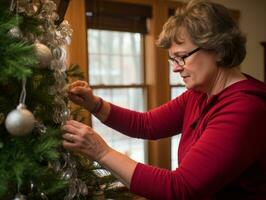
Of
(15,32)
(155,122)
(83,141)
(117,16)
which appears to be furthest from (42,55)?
(117,16)

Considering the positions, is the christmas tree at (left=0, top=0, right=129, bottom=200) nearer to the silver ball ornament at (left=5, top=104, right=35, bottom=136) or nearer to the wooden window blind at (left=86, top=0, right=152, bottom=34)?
the silver ball ornament at (left=5, top=104, right=35, bottom=136)

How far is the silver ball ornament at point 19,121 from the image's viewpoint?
2.11ft

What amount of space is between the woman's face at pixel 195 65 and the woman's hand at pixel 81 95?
0.29 meters

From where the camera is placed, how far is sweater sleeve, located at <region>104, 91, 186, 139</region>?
1.42m

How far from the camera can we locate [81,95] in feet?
3.82

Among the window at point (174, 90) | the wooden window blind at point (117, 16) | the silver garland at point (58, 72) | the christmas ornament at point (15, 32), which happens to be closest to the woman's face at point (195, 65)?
the silver garland at point (58, 72)

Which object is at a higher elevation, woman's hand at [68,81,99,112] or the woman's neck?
the woman's neck

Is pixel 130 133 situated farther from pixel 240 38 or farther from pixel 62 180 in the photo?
pixel 62 180

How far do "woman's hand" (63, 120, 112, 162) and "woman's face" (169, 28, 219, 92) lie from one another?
37cm

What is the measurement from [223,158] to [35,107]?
0.50m

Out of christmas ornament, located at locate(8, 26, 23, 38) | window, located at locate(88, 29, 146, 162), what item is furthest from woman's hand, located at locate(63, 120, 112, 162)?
window, located at locate(88, 29, 146, 162)

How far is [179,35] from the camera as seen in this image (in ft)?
3.78

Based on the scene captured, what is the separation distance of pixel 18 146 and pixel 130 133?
0.77 metres

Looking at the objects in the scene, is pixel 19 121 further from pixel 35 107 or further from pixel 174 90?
pixel 174 90
